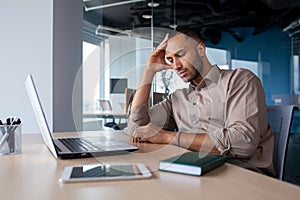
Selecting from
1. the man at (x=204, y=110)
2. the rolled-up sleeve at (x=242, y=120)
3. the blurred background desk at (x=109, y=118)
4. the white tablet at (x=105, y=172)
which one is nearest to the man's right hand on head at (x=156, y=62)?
the man at (x=204, y=110)

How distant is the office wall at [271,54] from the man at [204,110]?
4.15 m

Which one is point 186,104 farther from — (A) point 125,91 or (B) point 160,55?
(A) point 125,91

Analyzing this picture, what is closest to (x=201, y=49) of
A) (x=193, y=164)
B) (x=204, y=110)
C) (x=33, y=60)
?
(x=204, y=110)

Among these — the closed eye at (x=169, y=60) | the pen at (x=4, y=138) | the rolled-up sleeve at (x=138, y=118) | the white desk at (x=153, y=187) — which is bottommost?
the white desk at (x=153, y=187)

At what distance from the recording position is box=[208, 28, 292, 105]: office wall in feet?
17.5

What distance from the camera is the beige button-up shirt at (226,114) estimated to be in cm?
104

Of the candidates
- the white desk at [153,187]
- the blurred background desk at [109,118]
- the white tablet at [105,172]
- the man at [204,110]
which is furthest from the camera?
the blurred background desk at [109,118]

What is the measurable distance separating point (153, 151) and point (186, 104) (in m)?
0.51

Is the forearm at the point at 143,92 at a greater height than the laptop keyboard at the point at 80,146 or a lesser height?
greater

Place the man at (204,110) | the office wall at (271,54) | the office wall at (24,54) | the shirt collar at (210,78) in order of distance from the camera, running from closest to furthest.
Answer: the man at (204,110)
the shirt collar at (210,78)
the office wall at (24,54)
the office wall at (271,54)

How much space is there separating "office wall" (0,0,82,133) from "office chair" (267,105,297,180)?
1.37 meters

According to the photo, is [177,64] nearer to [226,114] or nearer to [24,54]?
[226,114]

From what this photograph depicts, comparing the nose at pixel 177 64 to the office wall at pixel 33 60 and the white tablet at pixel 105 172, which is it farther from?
the office wall at pixel 33 60

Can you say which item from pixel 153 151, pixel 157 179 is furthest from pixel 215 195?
pixel 153 151
